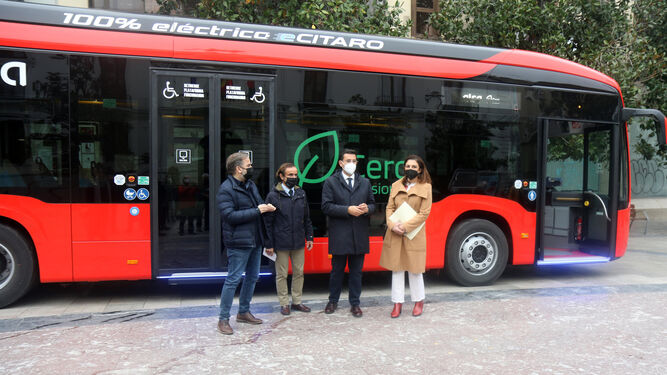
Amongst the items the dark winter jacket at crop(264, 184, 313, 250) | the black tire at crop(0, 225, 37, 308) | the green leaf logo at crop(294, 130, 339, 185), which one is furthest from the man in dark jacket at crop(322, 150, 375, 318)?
the black tire at crop(0, 225, 37, 308)

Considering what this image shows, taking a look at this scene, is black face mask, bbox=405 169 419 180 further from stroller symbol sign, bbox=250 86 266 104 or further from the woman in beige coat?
stroller symbol sign, bbox=250 86 266 104

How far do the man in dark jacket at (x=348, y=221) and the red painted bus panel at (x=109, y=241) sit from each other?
218cm

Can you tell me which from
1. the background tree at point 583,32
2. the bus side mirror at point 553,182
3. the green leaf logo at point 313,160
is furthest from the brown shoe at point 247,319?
the background tree at point 583,32

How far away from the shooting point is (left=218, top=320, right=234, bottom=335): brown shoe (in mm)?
4691

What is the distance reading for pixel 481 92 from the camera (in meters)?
6.73

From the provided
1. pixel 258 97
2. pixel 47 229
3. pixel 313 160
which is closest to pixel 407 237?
pixel 313 160

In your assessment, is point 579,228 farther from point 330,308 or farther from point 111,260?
point 111,260

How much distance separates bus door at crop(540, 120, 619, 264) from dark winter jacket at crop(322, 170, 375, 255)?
3.07m

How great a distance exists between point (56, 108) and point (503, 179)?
18.9 feet

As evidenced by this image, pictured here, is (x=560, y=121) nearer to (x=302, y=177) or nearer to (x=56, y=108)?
(x=302, y=177)

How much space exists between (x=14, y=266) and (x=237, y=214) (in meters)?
2.89

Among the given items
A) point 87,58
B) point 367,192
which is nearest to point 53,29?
point 87,58

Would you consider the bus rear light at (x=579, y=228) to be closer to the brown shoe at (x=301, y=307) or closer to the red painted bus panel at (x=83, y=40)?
the brown shoe at (x=301, y=307)

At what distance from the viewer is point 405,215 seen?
17.3 feet
